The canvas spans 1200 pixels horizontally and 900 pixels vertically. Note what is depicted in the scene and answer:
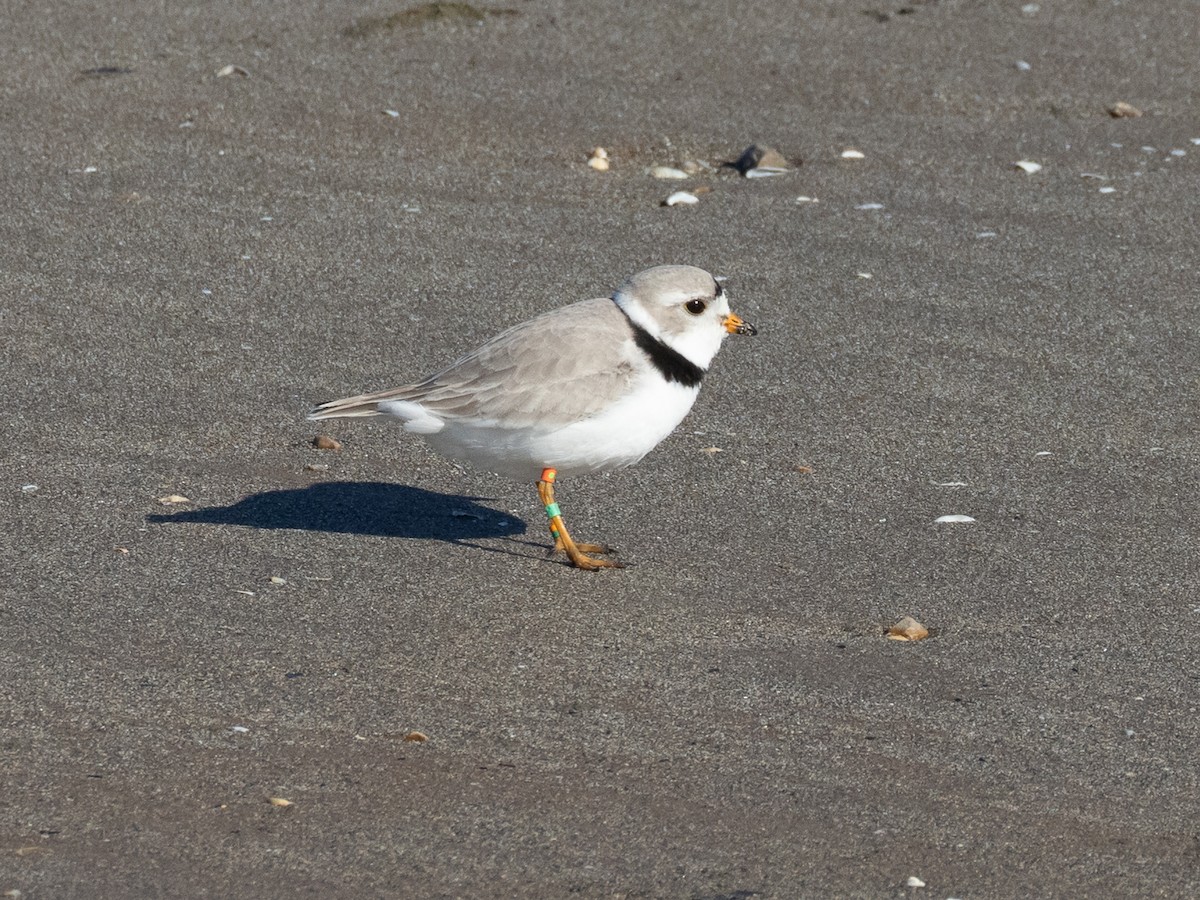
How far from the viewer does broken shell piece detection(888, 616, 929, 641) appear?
15.3 ft

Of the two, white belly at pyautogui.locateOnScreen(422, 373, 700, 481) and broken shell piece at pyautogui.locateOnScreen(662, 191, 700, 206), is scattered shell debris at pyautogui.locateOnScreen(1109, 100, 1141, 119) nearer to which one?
broken shell piece at pyautogui.locateOnScreen(662, 191, 700, 206)

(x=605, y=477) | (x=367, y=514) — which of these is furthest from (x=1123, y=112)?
(x=367, y=514)

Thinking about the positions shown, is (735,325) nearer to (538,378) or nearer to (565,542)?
(538,378)

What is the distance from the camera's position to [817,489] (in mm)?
5723

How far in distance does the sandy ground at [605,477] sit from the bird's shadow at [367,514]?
0.7 inches

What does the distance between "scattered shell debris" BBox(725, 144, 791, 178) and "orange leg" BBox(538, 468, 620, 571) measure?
386cm

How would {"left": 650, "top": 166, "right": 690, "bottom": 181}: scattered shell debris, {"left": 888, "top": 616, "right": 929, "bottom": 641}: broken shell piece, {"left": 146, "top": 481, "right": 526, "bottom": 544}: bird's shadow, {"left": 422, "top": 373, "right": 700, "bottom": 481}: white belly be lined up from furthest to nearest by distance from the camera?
{"left": 650, "top": 166, "right": 690, "bottom": 181}: scattered shell debris, {"left": 146, "top": 481, "right": 526, "bottom": 544}: bird's shadow, {"left": 422, "top": 373, "right": 700, "bottom": 481}: white belly, {"left": 888, "top": 616, "right": 929, "bottom": 641}: broken shell piece

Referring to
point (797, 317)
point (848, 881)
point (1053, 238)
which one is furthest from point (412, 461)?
point (1053, 238)

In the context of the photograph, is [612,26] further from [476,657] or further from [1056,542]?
[476,657]

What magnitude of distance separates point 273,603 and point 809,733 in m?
1.64

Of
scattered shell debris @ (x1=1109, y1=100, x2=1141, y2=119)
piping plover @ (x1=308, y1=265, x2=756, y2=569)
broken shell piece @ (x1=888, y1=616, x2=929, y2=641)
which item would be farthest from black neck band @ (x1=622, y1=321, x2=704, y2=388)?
scattered shell debris @ (x1=1109, y1=100, x2=1141, y2=119)

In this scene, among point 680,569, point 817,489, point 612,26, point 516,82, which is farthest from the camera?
point 612,26

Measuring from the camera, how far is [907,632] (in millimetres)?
4672

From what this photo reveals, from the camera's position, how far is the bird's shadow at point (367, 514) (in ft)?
17.5
